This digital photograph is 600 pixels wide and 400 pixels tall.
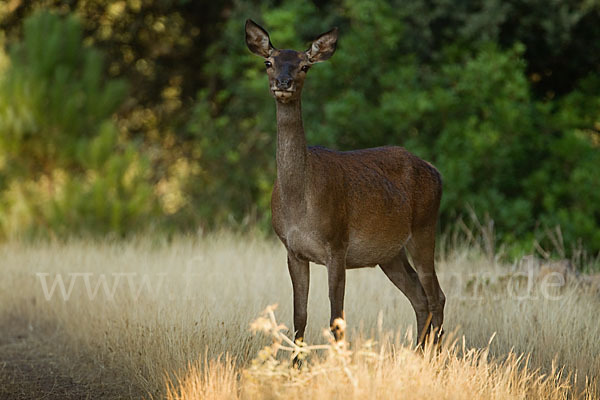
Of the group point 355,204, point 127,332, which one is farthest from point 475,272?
point 127,332

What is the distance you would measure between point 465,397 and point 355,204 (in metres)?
1.70

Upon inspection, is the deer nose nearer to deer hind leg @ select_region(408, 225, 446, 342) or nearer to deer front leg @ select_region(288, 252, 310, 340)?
deer front leg @ select_region(288, 252, 310, 340)

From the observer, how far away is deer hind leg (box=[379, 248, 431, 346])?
20.7 ft

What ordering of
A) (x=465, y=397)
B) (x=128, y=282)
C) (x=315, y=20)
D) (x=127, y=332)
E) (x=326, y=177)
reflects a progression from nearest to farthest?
1. (x=465, y=397)
2. (x=326, y=177)
3. (x=127, y=332)
4. (x=128, y=282)
5. (x=315, y=20)

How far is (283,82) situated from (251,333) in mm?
2031

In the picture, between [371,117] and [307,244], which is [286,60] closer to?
[307,244]

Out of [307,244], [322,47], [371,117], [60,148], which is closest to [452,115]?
[371,117]

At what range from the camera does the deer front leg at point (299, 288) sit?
17.9ft

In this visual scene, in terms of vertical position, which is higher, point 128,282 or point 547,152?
point 547,152

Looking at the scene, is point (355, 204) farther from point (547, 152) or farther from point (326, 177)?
point (547, 152)

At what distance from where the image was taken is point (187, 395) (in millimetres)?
4672

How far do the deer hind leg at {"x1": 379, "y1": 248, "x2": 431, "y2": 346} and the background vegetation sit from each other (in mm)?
5206

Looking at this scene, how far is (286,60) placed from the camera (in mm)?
5141

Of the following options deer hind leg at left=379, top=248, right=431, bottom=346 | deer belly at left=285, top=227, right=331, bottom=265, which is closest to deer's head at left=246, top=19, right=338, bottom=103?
deer belly at left=285, top=227, right=331, bottom=265
